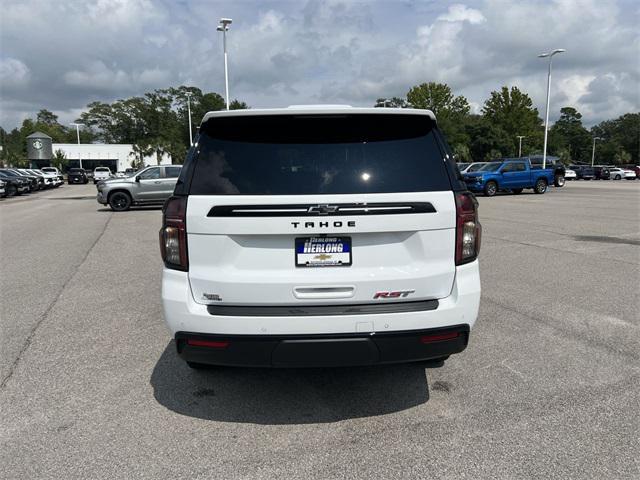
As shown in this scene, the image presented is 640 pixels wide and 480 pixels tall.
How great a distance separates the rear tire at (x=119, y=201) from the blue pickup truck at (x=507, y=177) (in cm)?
1681

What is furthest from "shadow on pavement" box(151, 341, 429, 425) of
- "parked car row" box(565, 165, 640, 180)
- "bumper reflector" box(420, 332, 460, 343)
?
"parked car row" box(565, 165, 640, 180)

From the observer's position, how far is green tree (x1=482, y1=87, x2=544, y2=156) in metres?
76.9

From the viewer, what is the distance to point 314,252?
116 inches

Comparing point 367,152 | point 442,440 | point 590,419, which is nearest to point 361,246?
point 367,152

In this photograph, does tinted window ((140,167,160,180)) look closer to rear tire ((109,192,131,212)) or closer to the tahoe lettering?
rear tire ((109,192,131,212))

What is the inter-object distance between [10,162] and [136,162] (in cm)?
2097

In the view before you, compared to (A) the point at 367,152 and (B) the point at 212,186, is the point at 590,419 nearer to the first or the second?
(A) the point at 367,152

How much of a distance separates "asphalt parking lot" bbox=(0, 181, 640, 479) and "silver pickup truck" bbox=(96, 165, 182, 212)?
14038mm

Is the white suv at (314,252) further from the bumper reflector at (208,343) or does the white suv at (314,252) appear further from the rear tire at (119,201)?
the rear tire at (119,201)

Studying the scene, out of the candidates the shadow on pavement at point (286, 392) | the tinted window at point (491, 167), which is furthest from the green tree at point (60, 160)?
the shadow on pavement at point (286, 392)

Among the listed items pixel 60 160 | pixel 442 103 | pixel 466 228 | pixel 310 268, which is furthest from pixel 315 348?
pixel 60 160

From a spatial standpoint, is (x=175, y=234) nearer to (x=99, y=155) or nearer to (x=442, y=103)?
(x=442, y=103)

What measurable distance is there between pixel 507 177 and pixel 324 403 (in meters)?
25.4

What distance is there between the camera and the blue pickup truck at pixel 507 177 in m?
26.1
